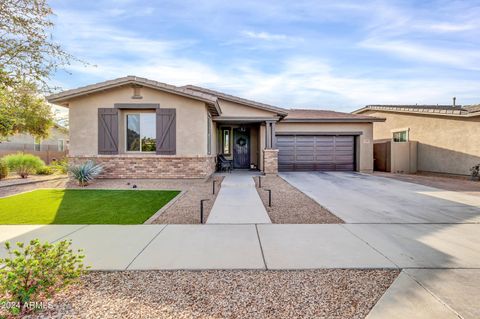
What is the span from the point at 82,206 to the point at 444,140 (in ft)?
58.7

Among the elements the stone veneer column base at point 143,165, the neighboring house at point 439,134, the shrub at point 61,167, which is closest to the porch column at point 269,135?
the stone veneer column base at point 143,165

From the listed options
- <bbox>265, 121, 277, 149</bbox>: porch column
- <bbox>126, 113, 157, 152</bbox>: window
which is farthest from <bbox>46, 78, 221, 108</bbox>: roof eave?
<bbox>265, 121, 277, 149</bbox>: porch column

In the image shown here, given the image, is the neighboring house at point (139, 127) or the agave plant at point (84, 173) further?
the neighboring house at point (139, 127)

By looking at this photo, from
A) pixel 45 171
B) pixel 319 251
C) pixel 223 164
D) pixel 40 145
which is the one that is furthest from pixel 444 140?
pixel 40 145

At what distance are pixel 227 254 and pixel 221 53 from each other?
1378 cm

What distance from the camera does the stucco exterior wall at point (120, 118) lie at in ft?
37.7

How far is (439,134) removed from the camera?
1500 centimetres

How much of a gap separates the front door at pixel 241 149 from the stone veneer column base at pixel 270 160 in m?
3.50

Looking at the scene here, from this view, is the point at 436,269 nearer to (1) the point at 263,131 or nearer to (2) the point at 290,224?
(2) the point at 290,224

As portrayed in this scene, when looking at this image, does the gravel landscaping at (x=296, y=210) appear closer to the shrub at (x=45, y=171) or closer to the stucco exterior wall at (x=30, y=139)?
the shrub at (x=45, y=171)

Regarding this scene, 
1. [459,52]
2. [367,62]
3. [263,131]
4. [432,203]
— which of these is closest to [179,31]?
[263,131]

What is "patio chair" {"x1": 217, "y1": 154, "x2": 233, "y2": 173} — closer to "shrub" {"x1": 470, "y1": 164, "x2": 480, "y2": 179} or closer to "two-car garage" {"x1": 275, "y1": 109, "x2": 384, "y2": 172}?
"two-car garage" {"x1": 275, "y1": 109, "x2": 384, "y2": 172}

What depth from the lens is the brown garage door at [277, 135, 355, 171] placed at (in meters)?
17.1

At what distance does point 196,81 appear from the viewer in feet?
61.2
